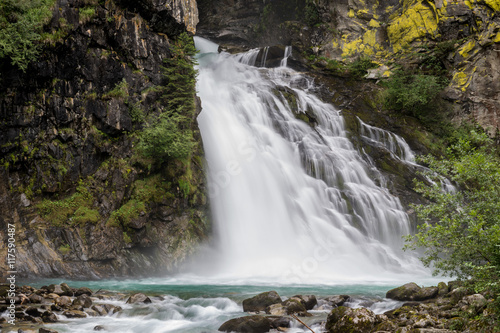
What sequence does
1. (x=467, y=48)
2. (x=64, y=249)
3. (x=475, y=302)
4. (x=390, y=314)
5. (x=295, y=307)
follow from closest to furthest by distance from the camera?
(x=475, y=302)
(x=390, y=314)
(x=295, y=307)
(x=64, y=249)
(x=467, y=48)

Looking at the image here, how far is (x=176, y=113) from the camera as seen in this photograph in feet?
51.0

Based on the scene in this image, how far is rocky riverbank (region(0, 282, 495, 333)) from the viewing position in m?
6.39

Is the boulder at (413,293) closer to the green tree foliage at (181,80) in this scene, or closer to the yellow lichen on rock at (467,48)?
the green tree foliage at (181,80)

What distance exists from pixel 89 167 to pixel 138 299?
6955mm

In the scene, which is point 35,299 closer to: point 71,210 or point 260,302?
point 71,210

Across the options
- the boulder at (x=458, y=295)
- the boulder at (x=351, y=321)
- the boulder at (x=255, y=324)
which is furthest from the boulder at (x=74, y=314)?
→ the boulder at (x=458, y=295)

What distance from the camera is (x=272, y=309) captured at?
8469mm

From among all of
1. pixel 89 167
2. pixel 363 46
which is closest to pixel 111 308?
pixel 89 167

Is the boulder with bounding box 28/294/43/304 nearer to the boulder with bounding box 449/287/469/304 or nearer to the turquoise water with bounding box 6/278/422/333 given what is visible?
the turquoise water with bounding box 6/278/422/333

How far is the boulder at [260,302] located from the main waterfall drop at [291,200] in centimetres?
426

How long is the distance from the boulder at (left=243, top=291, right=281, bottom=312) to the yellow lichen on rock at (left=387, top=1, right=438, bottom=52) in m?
24.2

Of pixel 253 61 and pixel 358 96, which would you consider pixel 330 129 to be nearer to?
pixel 358 96

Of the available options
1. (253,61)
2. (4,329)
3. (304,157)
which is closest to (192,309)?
(4,329)

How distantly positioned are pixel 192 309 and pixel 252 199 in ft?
27.8
